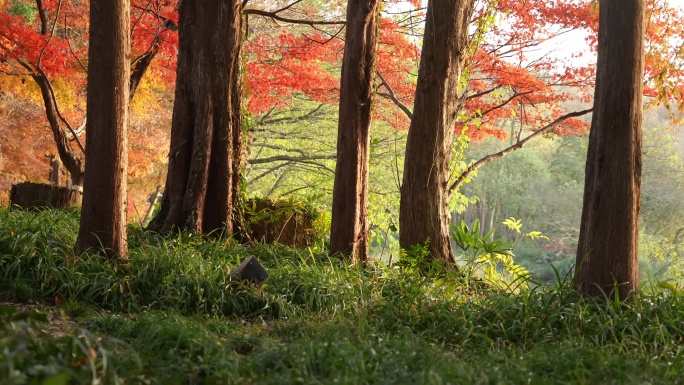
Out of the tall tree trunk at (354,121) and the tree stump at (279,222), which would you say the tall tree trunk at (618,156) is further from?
the tree stump at (279,222)

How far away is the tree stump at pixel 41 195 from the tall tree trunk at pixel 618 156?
23.9 ft

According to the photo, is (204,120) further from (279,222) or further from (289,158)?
(289,158)

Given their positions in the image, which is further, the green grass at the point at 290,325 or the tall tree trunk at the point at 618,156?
the tall tree trunk at the point at 618,156

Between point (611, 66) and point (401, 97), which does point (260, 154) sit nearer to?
point (401, 97)

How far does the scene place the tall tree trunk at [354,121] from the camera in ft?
25.7

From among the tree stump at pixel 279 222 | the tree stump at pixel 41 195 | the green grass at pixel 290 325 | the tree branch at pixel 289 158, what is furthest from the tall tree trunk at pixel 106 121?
the tree branch at pixel 289 158

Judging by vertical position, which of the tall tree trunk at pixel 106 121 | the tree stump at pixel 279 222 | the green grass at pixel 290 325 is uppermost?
the tall tree trunk at pixel 106 121

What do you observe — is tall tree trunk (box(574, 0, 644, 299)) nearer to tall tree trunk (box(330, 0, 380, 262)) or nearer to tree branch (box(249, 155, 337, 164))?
tall tree trunk (box(330, 0, 380, 262))

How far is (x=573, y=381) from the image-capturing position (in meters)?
3.60

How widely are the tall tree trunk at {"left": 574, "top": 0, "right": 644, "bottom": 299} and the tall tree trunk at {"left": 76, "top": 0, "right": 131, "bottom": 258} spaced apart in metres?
3.97

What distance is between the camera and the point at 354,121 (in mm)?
7910

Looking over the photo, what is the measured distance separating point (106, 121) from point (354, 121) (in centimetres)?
283

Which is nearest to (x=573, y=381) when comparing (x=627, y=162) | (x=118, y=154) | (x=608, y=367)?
(x=608, y=367)

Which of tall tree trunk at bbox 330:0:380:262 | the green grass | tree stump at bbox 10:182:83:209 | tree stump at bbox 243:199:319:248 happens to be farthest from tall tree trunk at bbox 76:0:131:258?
tree stump at bbox 10:182:83:209
